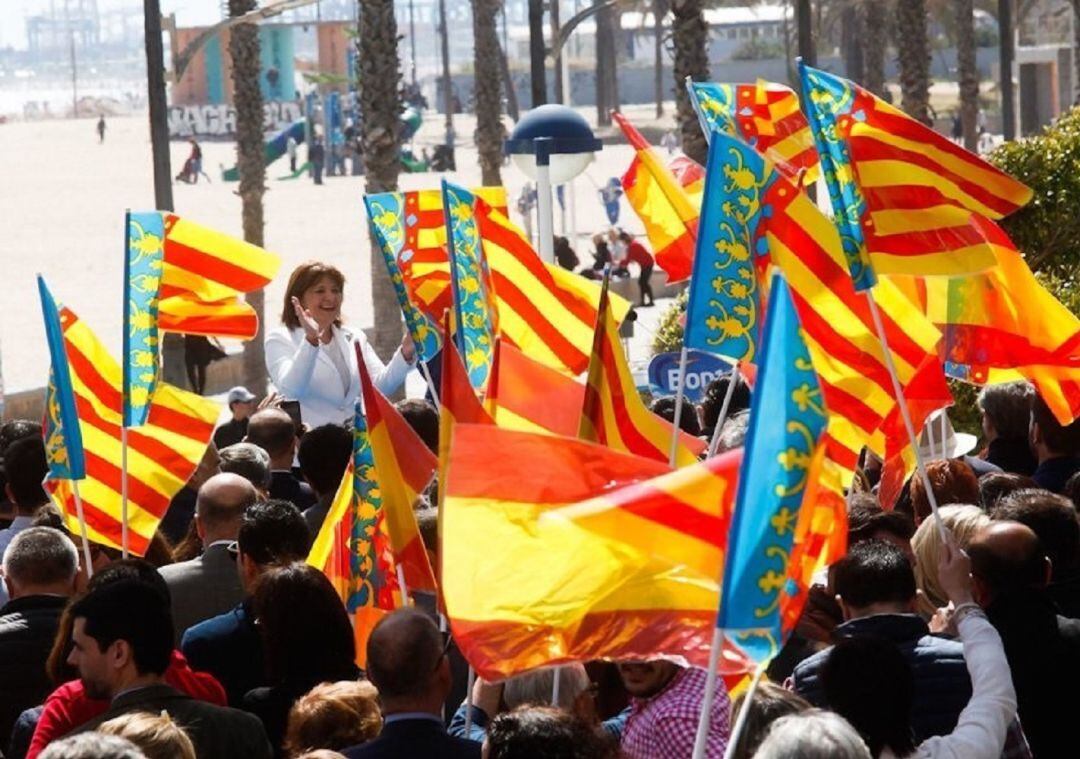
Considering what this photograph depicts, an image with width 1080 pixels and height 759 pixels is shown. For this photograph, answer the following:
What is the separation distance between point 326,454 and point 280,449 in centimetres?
72

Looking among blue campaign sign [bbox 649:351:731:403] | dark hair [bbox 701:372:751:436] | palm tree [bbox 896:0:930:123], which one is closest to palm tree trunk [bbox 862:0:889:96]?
palm tree [bbox 896:0:930:123]

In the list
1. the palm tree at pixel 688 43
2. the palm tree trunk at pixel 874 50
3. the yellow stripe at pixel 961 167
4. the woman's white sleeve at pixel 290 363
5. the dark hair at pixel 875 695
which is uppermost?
the palm tree trunk at pixel 874 50

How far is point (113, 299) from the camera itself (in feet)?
111

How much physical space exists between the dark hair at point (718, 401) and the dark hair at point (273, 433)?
175 cm

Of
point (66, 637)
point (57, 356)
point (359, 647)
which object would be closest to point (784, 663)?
point (359, 647)

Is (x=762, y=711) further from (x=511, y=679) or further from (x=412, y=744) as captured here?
(x=511, y=679)

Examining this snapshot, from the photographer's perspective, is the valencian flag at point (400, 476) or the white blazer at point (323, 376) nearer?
the valencian flag at point (400, 476)

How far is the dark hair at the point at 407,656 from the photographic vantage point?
15.8ft

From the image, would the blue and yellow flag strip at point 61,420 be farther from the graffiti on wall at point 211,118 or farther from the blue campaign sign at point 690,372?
the graffiti on wall at point 211,118

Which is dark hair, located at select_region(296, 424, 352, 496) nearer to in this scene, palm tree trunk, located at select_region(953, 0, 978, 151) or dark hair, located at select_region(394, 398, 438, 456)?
dark hair, located at select_region(394, 398, 438, 456)

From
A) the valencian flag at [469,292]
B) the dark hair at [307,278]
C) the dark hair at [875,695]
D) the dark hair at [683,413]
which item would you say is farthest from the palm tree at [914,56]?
the dark hair at [875,695]

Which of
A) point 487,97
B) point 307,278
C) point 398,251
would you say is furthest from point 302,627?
point 487,97

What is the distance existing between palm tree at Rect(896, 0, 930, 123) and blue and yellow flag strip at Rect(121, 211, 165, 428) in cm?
2503

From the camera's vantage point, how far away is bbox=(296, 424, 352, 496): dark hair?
7.71 metres
